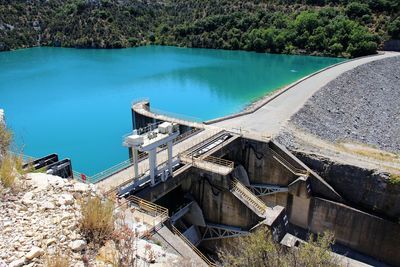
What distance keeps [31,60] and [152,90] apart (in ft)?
137

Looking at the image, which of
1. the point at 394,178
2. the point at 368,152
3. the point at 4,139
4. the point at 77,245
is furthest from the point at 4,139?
the point at 368,152

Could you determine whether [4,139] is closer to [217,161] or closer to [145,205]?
[145,205]

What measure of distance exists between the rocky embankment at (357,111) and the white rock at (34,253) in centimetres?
1945

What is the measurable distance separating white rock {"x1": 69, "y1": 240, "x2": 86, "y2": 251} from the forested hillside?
75.5 meters

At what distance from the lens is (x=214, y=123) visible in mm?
26594

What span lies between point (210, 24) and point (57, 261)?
96604mm

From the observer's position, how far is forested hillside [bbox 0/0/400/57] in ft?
251

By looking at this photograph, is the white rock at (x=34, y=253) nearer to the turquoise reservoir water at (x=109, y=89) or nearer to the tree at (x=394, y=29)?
the turquoise reservoir water at (x=109, y=89)

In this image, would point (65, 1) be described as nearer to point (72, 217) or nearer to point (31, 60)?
point (31, 60)

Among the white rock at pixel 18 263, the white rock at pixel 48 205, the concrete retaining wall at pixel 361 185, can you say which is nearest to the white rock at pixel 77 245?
the white rock at pixel 18 263

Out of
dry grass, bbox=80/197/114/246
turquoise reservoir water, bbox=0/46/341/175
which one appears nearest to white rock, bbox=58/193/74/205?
dry grass, bbox=80/197/114/246

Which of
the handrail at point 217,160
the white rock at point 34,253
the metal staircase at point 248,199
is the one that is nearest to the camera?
the white rock at point 34,253

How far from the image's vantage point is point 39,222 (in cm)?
679

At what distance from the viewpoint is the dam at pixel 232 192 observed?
16.4 meters
